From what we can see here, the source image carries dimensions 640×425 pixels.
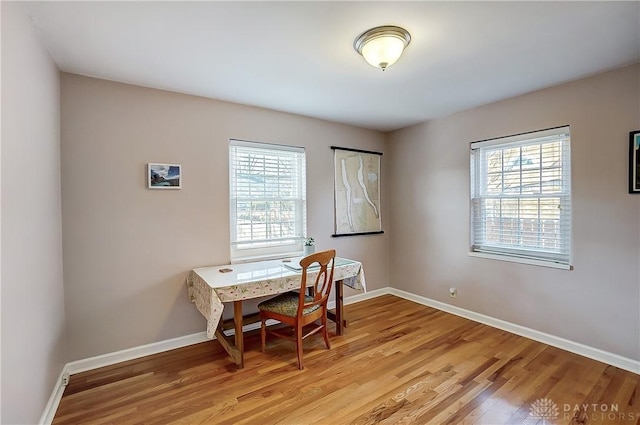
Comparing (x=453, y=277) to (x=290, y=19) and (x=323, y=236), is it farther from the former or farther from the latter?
A: (x=290, y=19)

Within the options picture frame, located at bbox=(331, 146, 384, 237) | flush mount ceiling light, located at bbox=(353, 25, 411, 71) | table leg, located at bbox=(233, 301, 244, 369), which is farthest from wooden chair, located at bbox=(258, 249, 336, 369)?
flush mount ceiling light, located at bbox=(353, 25, 411, 71)

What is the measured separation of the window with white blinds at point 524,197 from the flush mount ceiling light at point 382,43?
6.29 ft

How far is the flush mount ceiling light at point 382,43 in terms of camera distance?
188 cm

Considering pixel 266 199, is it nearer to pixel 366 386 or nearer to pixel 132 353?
pixel 132 353

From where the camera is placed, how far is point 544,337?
2.92m

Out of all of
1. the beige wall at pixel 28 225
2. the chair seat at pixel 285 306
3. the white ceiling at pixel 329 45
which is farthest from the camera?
the chair seat at pixel 285 306

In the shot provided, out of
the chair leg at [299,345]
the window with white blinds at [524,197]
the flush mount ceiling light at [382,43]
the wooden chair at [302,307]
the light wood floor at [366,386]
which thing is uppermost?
the flush mount ceiling light at [382,43]

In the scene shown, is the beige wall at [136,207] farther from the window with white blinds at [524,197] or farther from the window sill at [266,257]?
the window with white blinds at [524,197]

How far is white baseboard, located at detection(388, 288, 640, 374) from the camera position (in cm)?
247

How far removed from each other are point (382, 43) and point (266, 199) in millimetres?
2038

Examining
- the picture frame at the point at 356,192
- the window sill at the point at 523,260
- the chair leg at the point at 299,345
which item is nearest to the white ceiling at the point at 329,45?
the picture frame at the point at 356,192

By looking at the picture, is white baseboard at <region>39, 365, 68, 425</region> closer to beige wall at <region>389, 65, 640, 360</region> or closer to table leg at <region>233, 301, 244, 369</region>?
table leg at <region>233, 301, 244, 369</region>

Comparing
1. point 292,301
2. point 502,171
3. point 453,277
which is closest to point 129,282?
point 292,301

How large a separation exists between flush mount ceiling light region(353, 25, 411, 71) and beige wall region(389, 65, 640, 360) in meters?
1.84
